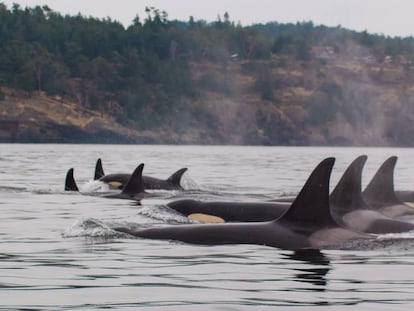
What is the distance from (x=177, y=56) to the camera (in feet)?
650

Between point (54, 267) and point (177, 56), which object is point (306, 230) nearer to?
point (54, 267)

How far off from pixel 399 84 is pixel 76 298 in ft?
610

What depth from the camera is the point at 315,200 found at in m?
12.4

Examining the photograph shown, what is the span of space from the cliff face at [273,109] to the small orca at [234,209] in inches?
5472

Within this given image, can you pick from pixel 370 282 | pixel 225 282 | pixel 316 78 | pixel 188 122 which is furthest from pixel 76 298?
pixel 316 78

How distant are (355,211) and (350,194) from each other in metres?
0.24

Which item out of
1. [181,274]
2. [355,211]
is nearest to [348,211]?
[355,211]

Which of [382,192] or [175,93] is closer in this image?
[382,192]

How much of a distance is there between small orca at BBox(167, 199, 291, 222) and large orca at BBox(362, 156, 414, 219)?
1886mm

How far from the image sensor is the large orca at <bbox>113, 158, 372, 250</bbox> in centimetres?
1234

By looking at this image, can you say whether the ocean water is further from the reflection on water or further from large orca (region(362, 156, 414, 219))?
large orca (region(362, 156, 414, 219))

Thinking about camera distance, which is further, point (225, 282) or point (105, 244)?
point (105, 244)

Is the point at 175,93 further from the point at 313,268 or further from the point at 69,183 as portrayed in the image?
the point at 313,268

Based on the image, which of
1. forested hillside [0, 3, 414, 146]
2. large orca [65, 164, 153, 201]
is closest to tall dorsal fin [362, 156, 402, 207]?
large orca [65, 164, 153, 201]
